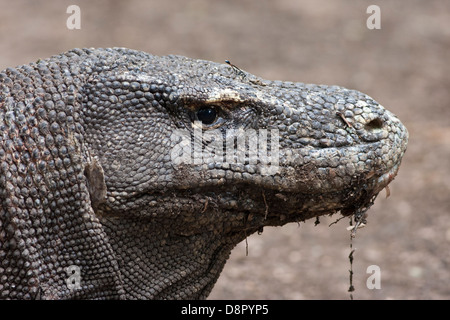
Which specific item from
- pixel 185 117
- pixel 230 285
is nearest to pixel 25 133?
pixel 185 117

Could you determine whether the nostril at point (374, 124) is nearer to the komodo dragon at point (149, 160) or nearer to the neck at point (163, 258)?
the komodo dragon at point (149, 160)

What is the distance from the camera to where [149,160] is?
13.7ft

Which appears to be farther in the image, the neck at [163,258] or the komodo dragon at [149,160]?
the neck at [163,258]

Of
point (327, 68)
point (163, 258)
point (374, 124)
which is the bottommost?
point (163, 258)

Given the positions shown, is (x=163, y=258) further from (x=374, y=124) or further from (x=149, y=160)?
(x=374, y=124)

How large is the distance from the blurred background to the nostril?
11.4 feet

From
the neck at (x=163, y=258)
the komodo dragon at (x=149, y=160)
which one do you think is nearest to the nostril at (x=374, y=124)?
the komodo dragon at (x=149, y=160)

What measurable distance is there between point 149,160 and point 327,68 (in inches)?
397

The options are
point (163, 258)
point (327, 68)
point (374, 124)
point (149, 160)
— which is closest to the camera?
point (149, 160)

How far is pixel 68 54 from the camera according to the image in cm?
450

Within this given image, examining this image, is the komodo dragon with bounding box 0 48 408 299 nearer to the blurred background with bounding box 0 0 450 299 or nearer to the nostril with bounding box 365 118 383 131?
the nostril with bounding box 365 118 383 131

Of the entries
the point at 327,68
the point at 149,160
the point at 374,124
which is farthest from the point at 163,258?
the point at 327,68

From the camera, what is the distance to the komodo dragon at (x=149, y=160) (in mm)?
4023
